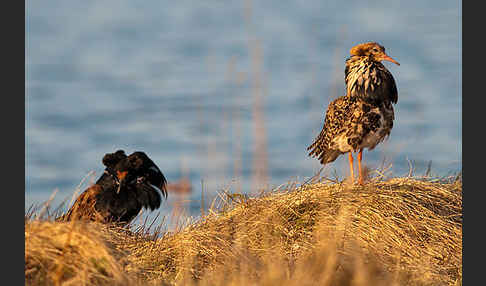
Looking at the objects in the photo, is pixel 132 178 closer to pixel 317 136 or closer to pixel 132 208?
pixel 132 208

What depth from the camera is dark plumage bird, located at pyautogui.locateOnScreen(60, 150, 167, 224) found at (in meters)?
7.73

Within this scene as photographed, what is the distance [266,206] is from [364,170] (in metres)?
1.33

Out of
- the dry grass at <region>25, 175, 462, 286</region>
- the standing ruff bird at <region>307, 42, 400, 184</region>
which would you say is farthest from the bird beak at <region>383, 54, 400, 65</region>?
the dry grass at <region>25, 175, 462, 286</region>

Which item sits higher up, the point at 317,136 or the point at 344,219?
the point at 317,136

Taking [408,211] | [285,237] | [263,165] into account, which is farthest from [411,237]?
[263,165]

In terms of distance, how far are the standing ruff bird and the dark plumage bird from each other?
2.11 meters

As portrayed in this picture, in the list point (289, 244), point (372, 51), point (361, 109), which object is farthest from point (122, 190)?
point (372, 51)

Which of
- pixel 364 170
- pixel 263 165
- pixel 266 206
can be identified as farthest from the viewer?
pixel 364 170

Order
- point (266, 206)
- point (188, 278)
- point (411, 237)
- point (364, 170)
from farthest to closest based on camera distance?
point (364, 170) → point (266, 206) → point (411, 237) → point (188, 278)

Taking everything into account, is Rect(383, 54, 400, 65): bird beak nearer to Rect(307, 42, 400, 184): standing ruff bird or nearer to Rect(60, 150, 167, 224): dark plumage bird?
Rect(307, 42, 400, 184): standing ruff bird

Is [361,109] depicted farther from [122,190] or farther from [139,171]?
[122,190]

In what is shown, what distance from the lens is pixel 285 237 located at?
6770 millimetres

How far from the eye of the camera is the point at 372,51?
7.59m

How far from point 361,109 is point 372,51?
772mm
